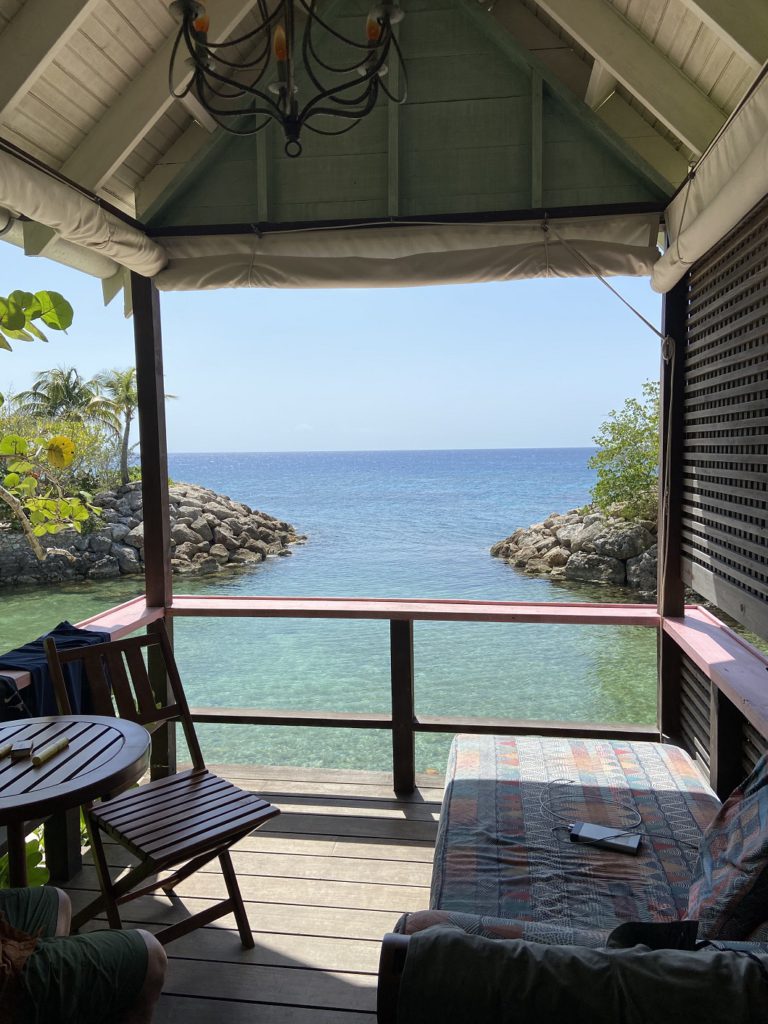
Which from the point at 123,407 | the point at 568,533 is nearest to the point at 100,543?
the point at 123,407

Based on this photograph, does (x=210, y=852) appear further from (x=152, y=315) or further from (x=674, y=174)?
(x=674, y=174)

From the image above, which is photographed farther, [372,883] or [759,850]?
[372,883]

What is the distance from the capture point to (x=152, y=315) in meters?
3.78

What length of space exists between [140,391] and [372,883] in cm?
244

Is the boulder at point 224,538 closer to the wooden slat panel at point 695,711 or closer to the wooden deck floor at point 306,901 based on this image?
the wooden deck floor at point 306,901

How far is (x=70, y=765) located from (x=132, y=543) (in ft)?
69.0

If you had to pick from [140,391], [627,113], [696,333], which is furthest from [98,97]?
→ [696,333]

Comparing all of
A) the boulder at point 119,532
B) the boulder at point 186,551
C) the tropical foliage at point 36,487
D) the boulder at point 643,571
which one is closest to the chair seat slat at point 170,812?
the tropical foliage at point 36,487

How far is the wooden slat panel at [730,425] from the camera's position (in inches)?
98.0

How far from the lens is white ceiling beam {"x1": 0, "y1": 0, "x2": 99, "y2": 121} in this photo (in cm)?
253

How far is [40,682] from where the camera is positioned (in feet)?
9.09

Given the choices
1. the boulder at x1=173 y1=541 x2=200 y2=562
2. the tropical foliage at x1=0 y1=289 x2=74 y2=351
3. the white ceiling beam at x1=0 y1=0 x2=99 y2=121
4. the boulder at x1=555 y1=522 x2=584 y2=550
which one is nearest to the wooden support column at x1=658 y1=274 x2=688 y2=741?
the tropical foliage at x1=0 y1=289 x2=74 y2=351

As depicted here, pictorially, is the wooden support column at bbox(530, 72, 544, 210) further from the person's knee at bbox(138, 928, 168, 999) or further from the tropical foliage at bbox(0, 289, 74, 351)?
the person's knee at bbox(138, 928, 168, 999)

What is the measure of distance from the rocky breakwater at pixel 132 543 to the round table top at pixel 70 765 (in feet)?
55.1
